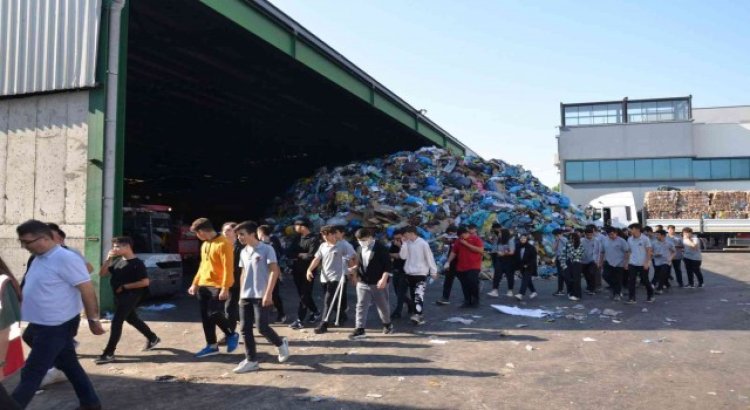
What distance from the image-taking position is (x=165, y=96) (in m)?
18.3

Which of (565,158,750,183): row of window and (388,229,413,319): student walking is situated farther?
(565,158,750,183): row of window

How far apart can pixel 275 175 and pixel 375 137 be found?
8.44 m

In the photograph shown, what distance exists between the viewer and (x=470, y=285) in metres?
10.5

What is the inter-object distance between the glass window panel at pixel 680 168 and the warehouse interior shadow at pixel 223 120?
928 inches

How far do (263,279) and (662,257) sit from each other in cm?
1019

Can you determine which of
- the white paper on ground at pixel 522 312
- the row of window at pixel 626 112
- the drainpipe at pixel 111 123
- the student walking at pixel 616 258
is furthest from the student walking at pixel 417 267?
the row of window at pixel 626 112

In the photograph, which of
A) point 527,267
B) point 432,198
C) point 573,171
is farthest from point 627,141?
point 527,267

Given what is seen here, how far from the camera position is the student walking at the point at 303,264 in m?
8.87

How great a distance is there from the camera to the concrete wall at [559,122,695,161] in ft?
133

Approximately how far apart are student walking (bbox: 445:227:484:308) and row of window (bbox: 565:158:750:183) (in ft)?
114

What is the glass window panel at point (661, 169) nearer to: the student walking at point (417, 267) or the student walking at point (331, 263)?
the student walking at point (417, 267)

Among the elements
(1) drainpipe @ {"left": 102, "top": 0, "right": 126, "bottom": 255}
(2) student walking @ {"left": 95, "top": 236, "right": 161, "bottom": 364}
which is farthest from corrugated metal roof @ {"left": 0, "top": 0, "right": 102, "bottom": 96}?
(2) student walking @ {"left": 95, "top": 236, "right": 161, "bottom": 364}

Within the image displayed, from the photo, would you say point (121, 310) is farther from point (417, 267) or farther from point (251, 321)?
point (417, 267)

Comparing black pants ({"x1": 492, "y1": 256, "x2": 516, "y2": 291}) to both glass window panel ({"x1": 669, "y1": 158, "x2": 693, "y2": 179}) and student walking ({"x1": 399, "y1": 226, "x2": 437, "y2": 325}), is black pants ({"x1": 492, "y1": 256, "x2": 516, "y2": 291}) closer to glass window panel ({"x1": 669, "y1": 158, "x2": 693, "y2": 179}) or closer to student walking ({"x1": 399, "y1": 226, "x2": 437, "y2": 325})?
student walking ({"x1": 399, "y1": 226, "x2": 437, "y2": 325})
